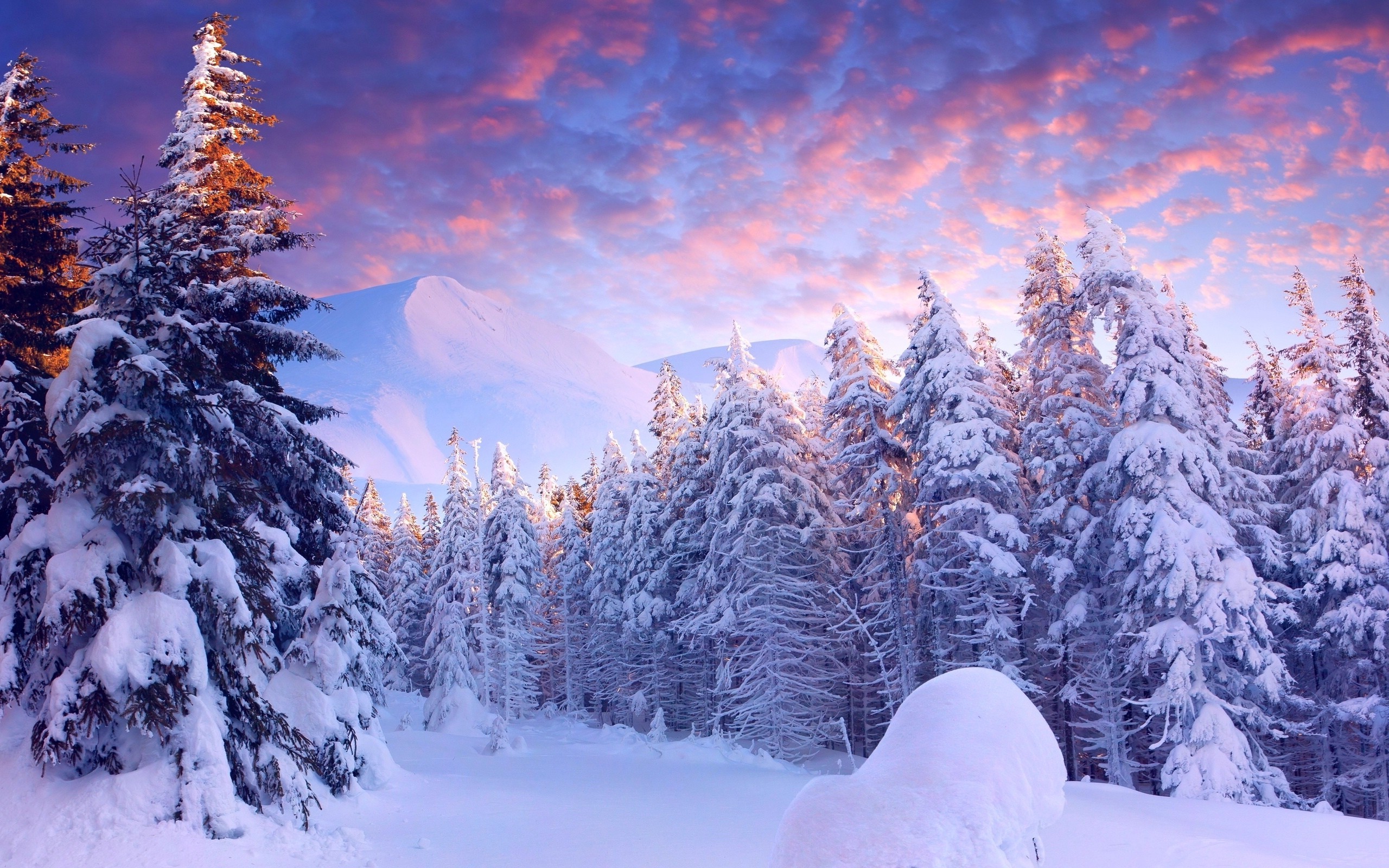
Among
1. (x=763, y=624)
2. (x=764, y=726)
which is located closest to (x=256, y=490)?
(x=763, y=624)

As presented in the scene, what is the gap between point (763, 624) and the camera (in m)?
24.7

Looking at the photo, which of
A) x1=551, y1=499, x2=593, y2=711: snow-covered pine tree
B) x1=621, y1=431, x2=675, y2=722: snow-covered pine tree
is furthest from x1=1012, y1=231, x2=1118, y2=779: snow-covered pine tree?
x1=551, y1=499, x2=593, y2=711: snow-covered pine tree

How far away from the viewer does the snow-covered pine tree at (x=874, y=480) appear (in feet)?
76.4

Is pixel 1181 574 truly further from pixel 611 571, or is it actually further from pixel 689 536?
pixel 611 571

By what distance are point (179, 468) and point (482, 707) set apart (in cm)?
3189

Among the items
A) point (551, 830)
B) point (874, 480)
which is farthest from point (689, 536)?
point (551, 830)

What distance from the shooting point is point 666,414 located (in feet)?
121

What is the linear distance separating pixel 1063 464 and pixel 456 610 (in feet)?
98.4

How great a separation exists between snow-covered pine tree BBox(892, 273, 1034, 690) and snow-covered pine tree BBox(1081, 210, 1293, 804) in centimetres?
282

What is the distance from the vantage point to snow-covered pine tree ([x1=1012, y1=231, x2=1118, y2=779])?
21406 mm

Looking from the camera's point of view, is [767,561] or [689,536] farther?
[689,536]

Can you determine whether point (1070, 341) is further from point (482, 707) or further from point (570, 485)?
point (570, 485)

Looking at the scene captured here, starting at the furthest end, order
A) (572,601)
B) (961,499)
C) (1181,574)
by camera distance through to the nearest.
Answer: (572,601)
(961,499)
(1181,574)

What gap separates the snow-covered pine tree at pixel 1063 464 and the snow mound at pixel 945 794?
1858 cm
